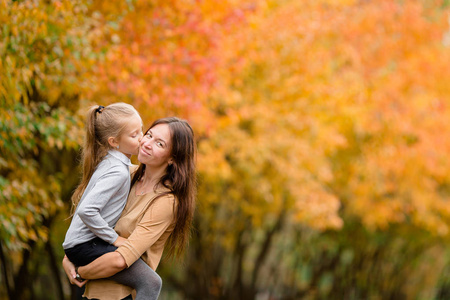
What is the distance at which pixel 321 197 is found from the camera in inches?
416

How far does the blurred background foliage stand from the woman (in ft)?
6.82

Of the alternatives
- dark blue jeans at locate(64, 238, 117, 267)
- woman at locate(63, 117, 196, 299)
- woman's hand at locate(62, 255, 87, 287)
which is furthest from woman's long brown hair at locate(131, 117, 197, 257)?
woman's hand at locate(62, 255, 87, 287)

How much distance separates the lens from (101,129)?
317 centimetres

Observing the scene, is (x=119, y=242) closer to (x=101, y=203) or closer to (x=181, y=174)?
(x=101, y=203)

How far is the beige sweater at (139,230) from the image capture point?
2961mm

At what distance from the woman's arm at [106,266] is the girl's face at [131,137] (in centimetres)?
64

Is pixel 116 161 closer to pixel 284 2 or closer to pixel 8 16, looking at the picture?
pixel 8 16

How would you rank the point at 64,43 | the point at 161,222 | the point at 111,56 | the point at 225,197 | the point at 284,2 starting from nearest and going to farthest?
the point at 161,222 → the point at 64,43 → the point at 111,56 → the point at 284,2 → the point at 225,197

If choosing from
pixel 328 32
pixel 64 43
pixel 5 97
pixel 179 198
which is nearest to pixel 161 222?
A: pixel 179 198

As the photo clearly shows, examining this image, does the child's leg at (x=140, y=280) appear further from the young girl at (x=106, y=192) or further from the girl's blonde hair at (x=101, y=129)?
the girl's blonde hair at (x=101, y=129)

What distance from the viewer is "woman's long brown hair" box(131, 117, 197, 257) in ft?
10.3

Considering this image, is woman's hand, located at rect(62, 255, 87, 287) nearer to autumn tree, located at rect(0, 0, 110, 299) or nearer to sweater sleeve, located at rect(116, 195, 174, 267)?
sweater sleeve, located at rect(116, 195, 174, 267)

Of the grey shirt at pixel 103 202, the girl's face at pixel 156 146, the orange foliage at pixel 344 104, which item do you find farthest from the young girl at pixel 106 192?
the orange foliage at pixel 344 104

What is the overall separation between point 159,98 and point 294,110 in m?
3.79
